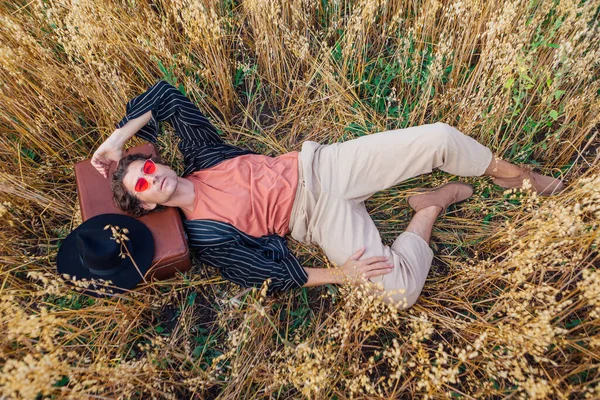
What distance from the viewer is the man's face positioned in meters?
2.28

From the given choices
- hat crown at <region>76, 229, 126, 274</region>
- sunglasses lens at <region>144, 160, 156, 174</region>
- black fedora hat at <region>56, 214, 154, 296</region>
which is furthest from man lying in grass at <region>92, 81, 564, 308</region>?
hat crown at <region>76, 229, 126, 274</region>

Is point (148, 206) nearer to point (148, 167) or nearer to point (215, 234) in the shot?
point (148, 167)

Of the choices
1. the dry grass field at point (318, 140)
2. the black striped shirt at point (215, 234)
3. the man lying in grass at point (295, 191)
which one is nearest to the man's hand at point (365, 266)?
the man lying in grass at point (295, 191)

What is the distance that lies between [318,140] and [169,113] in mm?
1120

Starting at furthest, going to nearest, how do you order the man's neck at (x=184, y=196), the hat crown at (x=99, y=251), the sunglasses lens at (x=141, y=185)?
the man's neck at (x=184, y=196) → the sunglasses lens at (x=141, y=185) → the hat crown at (x=99, y=251)

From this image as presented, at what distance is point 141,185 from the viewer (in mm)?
2234

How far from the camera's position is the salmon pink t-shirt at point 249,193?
2484mm

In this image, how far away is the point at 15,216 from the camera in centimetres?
278

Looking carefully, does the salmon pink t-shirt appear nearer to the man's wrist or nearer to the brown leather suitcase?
the brown leather suitcase

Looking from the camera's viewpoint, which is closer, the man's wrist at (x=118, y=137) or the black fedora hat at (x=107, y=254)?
the black fedora hat at (x=107, y=254)

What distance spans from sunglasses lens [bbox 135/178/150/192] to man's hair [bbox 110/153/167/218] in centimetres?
16

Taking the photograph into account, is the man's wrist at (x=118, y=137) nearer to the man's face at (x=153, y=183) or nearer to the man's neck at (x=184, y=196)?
the man's face at (x=153, y=183)

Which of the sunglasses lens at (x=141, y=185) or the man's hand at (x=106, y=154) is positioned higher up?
the man's hand at (x=106, y=154)

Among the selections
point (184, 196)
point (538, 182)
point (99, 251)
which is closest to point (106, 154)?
point (184, 196)
